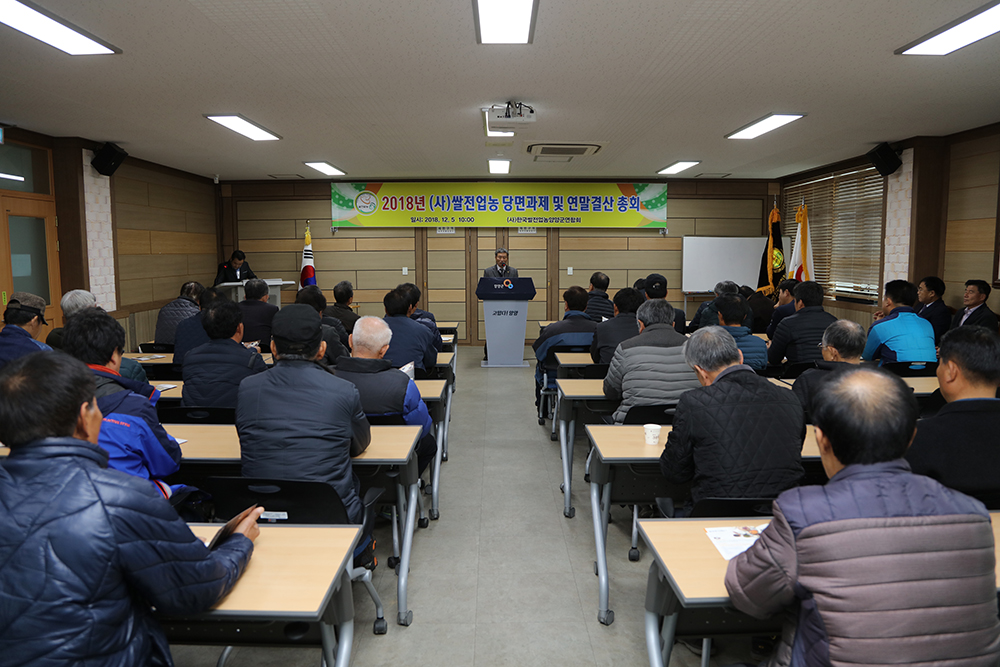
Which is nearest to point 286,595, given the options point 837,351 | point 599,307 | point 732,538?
point 732,538

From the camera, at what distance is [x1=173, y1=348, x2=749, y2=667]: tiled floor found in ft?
8.39

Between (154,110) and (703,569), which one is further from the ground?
(154,110)

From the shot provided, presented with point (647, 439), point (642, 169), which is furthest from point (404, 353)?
point (642, 169)

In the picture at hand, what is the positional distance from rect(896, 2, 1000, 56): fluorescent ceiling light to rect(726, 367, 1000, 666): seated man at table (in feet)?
10.7

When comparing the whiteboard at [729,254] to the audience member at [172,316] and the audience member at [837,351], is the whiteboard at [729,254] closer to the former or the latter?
the audience member at [837,351]

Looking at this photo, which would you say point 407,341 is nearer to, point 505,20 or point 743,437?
point 505,20

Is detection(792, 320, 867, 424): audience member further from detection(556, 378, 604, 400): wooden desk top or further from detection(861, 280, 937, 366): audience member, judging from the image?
detection(861, 280, 937, 366): audience member

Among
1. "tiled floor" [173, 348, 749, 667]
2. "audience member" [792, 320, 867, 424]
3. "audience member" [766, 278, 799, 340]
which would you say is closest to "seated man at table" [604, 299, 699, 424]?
"audience member" [792, 320, 867, 424]

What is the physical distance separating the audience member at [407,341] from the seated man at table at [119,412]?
2272 millimetres

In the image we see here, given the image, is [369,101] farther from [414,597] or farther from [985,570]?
[985,570]

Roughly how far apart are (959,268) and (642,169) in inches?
168

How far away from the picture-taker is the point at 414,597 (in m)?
3.00

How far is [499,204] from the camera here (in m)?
10.6

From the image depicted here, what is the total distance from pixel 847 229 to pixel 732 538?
8.20 metres
